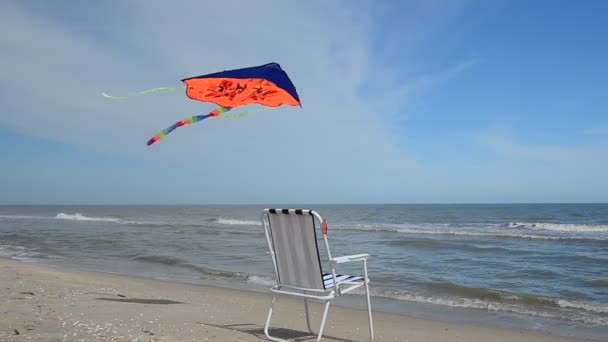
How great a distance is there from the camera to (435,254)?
581 inches

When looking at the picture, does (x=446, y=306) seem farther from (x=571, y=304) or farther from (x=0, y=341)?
(x=0, y=341)

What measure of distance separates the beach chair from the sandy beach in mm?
700

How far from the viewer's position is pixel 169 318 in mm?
5211

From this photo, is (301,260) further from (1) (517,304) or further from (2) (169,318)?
(1) (517,304)

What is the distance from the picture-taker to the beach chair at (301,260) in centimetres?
399

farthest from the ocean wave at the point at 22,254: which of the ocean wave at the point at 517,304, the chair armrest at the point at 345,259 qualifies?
the chair armrest at the point at 345,259

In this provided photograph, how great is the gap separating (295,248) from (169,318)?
6.42 feet

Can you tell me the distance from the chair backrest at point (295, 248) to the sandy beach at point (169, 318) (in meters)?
0.74

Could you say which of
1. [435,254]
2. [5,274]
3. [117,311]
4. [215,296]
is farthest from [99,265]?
Result: [435,254]

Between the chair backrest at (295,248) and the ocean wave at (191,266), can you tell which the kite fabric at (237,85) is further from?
the ocean wave at (191,266)

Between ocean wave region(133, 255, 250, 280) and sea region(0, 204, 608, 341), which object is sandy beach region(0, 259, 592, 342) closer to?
sea region(0, 204, 608, 341)

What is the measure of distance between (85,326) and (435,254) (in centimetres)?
1201

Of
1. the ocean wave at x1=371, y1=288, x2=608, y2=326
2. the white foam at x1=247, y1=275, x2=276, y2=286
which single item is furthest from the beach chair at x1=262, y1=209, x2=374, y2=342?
the white foam at x1=247, y1=275, x2=276, y2=286

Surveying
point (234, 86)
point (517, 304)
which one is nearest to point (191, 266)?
point (517, 304)
